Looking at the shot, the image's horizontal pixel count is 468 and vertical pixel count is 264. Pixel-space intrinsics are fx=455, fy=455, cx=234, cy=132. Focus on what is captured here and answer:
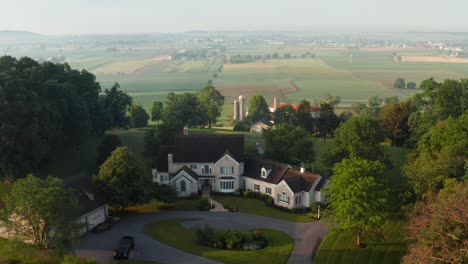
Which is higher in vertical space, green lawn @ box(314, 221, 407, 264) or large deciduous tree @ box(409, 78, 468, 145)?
large deciduous tree @ box(409, 78, 468, 145)

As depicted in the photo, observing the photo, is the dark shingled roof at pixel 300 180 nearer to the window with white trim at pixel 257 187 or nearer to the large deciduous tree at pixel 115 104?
the window with white trim at pixel 257 187

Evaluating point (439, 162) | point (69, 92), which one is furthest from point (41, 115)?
point (439, 162)

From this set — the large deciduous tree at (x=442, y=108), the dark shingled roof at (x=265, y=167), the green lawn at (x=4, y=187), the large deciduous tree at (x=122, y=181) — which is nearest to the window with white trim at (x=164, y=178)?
the dark shingled roof at (x=265, y=167)

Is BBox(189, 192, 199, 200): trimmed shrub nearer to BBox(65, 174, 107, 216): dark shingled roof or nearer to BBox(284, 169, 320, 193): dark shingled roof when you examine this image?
BBox(284, 169, 320, 193): dark shingled roof

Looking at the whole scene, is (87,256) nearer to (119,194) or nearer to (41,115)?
(119,194)

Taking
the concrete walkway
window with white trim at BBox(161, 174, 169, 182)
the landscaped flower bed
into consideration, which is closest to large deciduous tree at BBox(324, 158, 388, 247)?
the landscaped flower bed
